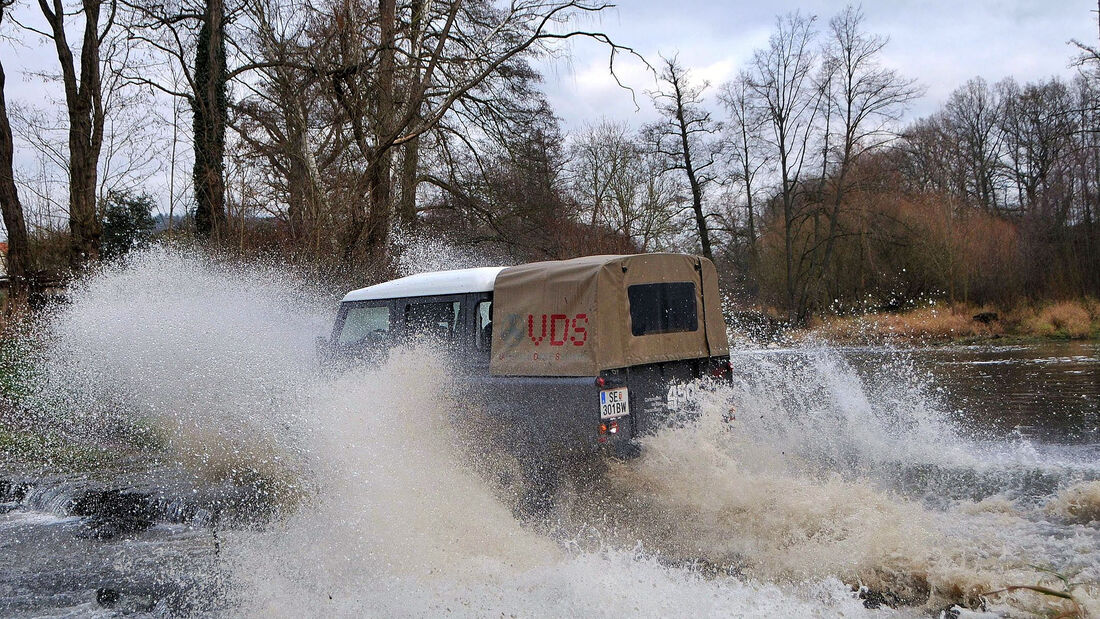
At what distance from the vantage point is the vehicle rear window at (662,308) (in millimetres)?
7238

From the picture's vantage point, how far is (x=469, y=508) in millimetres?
6516

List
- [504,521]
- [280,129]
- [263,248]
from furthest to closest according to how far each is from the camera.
A: [280,129], [263,248], [504,521]

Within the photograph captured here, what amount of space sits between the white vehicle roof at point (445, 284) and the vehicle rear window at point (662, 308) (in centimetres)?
132

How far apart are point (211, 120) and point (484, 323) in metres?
10.5

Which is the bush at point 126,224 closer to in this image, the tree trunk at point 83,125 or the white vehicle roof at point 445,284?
the tree trunk at point 83,125

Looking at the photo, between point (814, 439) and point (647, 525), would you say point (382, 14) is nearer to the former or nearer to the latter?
point (814, 439)

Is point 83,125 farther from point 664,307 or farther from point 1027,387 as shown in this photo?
point 1027,387

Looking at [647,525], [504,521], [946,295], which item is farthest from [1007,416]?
[946,295]

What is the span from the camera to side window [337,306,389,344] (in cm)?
845

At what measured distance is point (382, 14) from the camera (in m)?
17.7

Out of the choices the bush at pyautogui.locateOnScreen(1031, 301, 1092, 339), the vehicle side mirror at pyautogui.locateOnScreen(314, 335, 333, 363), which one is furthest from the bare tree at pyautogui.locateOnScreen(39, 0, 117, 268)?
the bush at pyautogui.locateOnScreen(1031, 301, 1092, 339)

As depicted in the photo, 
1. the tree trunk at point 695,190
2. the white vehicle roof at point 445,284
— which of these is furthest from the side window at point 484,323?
the tree trunk at point 695,190

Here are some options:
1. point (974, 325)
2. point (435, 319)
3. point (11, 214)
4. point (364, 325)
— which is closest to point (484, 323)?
point (435, 319)

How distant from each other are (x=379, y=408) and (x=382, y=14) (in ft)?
41.2
